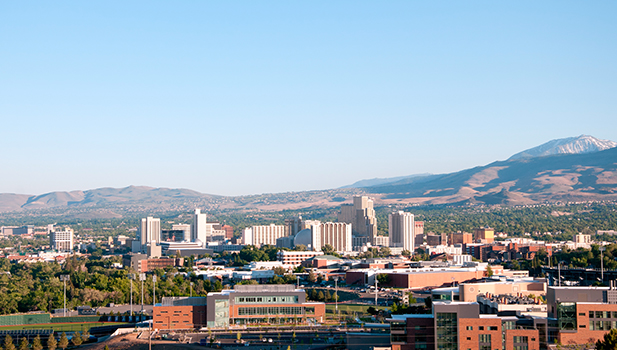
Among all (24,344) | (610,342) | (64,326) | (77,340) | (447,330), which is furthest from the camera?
(64,326)

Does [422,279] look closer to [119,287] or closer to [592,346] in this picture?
[119,287]

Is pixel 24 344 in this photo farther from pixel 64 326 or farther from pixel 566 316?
pixel 566 316

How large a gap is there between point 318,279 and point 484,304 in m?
72.4

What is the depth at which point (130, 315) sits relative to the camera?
3255 inches

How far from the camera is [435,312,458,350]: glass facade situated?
50.6m

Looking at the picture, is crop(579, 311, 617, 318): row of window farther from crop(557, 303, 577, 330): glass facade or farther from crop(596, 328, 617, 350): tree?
crop(596, 328, 617, 350): tree

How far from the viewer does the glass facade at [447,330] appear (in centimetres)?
5056

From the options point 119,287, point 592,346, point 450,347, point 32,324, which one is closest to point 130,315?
point 32,324

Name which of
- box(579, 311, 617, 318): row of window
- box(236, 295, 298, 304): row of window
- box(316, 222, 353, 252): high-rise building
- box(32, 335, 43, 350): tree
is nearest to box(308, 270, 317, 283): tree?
box(236, 295, 298, 304): row of window

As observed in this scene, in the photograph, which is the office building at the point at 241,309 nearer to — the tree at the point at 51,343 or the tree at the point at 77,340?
the tree at the point at 77,340

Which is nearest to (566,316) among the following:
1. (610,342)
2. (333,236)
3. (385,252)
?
(610,342)

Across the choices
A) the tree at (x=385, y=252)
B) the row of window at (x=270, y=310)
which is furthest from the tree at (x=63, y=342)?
the tree at (x=385, y=252)

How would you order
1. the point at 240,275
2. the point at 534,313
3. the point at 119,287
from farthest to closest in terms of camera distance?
the point at 240,275, the point at 119,287, the point at 534,313

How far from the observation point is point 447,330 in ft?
166
